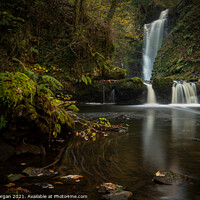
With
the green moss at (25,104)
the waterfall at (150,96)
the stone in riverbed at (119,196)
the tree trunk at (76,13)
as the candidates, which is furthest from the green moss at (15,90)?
the waterfall at (150,96)

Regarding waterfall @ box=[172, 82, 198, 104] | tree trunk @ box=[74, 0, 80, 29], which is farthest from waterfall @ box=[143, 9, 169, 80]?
tree trunk @ box=[74, 0, 80, 29]

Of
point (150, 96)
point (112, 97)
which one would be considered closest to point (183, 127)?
point (112, 97)

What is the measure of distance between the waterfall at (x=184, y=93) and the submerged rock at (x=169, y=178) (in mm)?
15689

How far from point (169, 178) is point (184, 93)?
52.4 ft

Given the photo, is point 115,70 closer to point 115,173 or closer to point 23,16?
point 23,16

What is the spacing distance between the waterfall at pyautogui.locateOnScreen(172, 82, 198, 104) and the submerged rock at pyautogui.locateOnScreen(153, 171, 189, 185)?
15.7 m

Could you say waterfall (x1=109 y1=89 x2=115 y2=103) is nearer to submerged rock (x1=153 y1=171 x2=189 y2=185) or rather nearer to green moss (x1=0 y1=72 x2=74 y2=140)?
green moss (x1=0 y1=72 x2=74 y2=140)

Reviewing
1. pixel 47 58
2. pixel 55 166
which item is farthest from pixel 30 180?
pixel 47 58

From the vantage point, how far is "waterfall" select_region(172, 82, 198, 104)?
16.9 m

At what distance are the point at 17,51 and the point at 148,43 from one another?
28799 millimetres

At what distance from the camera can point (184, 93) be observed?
17.2 metres

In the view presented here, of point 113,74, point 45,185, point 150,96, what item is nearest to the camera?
point 45,185

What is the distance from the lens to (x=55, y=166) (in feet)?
10.0

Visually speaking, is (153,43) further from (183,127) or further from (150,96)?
(183,127)
